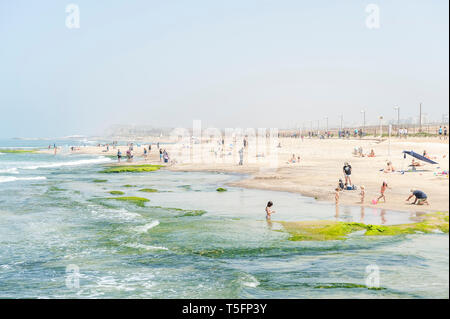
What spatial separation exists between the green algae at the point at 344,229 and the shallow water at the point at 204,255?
608 millimetres

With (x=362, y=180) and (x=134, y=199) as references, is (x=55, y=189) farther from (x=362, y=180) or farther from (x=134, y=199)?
(x=362, y=180)

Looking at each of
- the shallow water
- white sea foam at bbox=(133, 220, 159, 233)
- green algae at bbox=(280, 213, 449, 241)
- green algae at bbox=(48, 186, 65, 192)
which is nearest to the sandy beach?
green algae at bbox=(280, 213, 449, 241)

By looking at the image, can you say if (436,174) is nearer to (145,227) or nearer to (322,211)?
(322,211)

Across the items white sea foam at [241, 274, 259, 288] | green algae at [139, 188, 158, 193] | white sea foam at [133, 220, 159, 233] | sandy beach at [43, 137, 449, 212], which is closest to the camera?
white sea foam at [241, 274, 259, 288]

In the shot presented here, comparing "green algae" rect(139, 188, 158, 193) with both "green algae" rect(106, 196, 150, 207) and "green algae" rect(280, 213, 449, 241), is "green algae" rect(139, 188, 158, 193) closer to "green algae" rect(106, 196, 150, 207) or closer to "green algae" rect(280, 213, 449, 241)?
"green algae" rect(106, 196, 150, 207)

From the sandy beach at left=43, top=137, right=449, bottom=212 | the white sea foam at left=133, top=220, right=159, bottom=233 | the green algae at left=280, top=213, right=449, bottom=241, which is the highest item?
the sandy beach at left=43, top=137, right=449, bottom=212

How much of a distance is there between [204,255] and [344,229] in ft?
20.3

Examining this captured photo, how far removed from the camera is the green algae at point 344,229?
1694cm

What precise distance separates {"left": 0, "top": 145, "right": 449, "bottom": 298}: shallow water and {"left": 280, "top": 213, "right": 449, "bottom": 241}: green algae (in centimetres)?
61

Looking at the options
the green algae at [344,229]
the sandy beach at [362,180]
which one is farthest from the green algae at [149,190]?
the green algae at [344,229]

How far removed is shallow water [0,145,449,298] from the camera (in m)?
11.9

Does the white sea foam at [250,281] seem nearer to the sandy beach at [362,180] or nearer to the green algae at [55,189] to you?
the sandy beach at [362,180]

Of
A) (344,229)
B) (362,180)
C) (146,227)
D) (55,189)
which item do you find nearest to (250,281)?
(344,229)

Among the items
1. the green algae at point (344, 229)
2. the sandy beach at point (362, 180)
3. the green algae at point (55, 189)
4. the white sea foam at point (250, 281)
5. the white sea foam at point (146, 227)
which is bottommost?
the green algae at point (55, 189)
